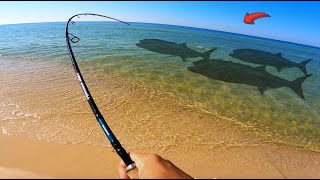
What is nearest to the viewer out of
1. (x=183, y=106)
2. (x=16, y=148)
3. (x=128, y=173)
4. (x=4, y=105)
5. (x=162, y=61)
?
(x=128, y=173)

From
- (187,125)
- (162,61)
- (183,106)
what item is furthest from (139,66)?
(187,125)

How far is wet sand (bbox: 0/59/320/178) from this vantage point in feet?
17.4

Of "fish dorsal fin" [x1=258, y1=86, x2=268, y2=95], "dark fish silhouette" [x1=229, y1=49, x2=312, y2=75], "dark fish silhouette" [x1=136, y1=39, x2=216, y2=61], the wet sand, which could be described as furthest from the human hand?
"dark fish silhouette" [x1=229, y1=49, x2=312, y2=75]

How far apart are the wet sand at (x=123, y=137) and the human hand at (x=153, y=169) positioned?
1.65 meters

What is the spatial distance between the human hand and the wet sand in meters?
1.65

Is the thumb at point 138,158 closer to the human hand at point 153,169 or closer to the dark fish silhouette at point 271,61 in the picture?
the human hand at point 153,169

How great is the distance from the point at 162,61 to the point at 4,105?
11316 mm

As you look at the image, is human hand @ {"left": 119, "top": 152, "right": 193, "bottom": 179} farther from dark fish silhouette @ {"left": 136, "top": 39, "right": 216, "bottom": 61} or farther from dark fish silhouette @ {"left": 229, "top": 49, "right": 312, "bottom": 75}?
dark fish silhouette @ {"left": 229, "top": 49, "right": 312, "bottom": 75}

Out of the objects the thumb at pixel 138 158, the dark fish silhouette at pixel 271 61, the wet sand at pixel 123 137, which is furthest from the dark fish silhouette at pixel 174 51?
the thumb at pixel 138 158

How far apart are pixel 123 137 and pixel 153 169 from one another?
4576 mm

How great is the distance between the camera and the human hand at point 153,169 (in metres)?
1.98

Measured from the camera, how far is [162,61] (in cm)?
1788

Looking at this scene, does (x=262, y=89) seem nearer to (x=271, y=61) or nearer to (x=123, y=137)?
(x=123, y=137)

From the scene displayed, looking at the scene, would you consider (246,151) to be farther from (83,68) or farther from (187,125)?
(83,68)
